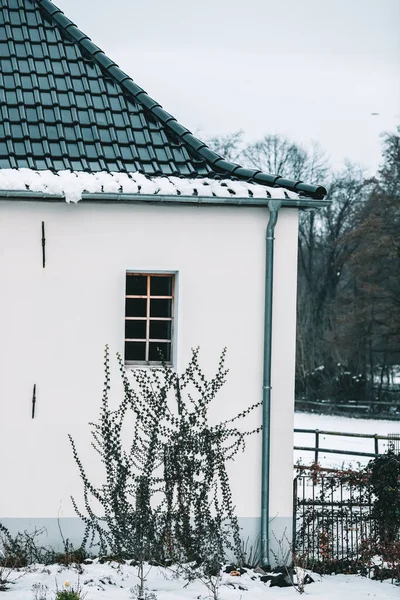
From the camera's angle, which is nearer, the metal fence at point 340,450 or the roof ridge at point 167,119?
the roof ridge at point 167,119

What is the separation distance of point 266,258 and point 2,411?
11.0 ft

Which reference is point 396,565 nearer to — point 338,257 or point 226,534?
point 226,534

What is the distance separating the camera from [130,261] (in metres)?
10.8

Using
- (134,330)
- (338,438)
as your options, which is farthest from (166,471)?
(338,438)

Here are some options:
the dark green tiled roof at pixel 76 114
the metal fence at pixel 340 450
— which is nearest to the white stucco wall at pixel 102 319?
the dark green tiled roof at pixel 76 114

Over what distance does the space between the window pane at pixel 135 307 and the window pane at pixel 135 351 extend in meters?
0.33

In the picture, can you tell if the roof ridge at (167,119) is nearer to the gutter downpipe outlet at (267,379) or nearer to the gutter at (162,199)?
the gutter at (162,199)

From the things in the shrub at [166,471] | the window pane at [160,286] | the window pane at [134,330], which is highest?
the window pane at [160,286]

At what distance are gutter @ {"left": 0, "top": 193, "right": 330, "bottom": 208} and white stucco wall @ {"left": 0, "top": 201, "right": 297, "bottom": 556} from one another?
107 mm

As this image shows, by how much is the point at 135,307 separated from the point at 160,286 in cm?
37

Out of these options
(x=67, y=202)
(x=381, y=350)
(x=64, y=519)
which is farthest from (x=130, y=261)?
(x=381, y=350)

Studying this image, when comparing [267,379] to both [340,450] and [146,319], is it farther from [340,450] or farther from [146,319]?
[340,450]

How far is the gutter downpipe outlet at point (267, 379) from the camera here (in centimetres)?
1071

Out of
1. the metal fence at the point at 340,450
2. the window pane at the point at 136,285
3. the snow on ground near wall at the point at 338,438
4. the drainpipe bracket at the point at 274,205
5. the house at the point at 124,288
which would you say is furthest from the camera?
the snow on ground near wall at the point at 338,438
